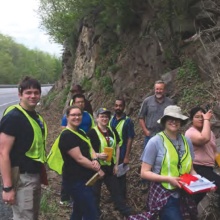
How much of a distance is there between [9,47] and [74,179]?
5286 inches

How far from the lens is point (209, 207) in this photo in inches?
205

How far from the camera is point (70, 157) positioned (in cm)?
471

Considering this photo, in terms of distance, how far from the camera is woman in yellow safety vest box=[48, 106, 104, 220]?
15.3 ft

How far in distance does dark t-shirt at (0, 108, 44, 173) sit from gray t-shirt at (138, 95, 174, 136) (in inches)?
134

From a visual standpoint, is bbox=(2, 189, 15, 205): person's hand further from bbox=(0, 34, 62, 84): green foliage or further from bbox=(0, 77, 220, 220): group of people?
bbox=(0, 34, 62, 84): green foliage

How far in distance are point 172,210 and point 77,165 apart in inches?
52.6

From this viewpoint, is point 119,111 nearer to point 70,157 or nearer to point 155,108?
Result: point 155,108

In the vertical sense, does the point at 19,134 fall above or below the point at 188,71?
below

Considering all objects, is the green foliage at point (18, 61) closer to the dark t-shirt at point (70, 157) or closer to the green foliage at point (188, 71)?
the green foliage at point (188, 71)

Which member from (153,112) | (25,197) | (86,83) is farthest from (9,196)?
(86,83)

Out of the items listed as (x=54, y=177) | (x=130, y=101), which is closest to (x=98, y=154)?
(x=54, y=177)

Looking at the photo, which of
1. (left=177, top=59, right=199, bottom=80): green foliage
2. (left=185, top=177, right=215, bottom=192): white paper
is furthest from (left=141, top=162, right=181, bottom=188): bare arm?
(left=177, top=59, right=199, bottom=80): green foliage

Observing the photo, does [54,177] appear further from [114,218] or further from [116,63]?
[116,63]

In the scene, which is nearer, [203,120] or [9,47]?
[203,120]
